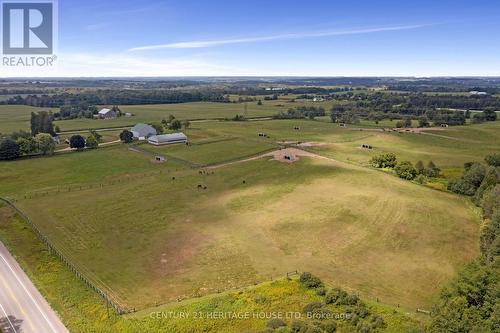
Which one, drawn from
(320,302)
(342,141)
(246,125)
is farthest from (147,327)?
(246,125)

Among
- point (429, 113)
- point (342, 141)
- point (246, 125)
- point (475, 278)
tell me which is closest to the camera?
point (475, 278)

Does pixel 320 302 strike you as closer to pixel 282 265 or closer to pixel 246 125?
pixel 282 265

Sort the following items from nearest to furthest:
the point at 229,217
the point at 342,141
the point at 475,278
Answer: the point at 475,278 → the point at 229,217 → the point at 342,141

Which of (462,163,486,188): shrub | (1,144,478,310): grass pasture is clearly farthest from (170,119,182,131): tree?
(462,163,486,188): shrub

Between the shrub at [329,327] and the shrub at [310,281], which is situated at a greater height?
the shrub at [310,281]

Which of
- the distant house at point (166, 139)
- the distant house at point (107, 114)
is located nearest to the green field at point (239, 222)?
the distant house at point (166, 139)

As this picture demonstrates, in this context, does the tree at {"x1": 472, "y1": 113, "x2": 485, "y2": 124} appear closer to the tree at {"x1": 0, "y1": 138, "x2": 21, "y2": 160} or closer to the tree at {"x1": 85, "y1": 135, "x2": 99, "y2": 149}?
the tree at {"x1": 85, "y1": 135, "x2": 99, "y2": 149}

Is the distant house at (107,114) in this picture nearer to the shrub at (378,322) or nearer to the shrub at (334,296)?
the shrub at (334,296)
